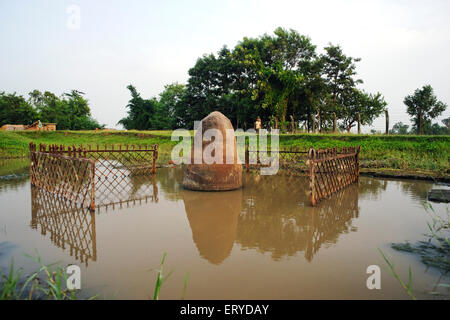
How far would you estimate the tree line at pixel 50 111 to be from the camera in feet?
148

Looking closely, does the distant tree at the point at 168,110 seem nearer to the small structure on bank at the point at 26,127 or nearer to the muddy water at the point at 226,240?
the small structure on bank at the point at 26,127

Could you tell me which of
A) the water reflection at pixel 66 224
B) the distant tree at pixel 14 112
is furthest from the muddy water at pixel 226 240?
the distant tree at pixel 14 112

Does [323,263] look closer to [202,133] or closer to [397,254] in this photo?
[397,254]

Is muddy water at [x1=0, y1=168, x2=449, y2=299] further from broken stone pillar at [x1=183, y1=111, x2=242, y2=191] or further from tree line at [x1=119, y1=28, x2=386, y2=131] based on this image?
tree line at [x1=119, y1=28, x2=386, y2=131]

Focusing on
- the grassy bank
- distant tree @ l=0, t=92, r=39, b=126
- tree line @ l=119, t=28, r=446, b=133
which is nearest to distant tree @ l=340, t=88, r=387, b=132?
tree line @ l=119, t=28, r=446, b=133

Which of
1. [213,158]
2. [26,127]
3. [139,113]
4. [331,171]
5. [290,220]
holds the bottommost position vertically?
[290,220]

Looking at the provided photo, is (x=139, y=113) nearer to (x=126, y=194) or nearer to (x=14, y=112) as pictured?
(x=14, y=112)

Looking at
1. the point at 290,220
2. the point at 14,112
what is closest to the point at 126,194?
the point at 290,220

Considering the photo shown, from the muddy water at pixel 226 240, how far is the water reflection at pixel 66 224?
0.08 feet

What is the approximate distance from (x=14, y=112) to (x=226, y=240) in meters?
51.2

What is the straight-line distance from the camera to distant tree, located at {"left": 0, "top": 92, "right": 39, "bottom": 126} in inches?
1757

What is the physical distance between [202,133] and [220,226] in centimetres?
437

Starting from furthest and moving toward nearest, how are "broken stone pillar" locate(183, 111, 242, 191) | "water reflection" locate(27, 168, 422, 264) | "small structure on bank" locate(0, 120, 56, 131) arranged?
"small structure on bank" locate(0, 120, 56, 131) < "broken stone pillar" locate(183, 111, 242, 191) < "water reflection" locate(27, 168, 422, 264)

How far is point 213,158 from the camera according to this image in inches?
405
